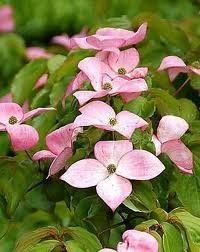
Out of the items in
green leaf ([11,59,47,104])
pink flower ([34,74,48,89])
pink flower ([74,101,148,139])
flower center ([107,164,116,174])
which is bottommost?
pink flower ([34,74,48,89])

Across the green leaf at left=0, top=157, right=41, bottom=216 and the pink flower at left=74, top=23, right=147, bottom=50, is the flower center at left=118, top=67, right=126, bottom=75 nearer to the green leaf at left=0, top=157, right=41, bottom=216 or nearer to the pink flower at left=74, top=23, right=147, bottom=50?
the pink flower at left=74, top=23, right=147, bottom=50

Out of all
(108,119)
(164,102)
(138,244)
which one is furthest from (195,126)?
(138,244)

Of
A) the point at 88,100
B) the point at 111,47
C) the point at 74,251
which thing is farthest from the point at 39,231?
the point at 111,47

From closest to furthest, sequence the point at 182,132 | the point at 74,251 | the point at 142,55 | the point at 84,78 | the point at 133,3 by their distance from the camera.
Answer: the point at 74,251 → the point at 182,132 → the point at 84,78 → the point at 142,55 → the point at 133,3

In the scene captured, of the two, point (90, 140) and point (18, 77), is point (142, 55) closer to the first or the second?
point (18, 77)

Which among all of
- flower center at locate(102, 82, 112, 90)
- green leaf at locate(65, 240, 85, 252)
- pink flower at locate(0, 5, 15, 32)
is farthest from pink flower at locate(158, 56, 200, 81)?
pink flower at locate(0, 5, 15, 32)

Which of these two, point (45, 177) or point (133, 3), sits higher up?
point (45, 177)
